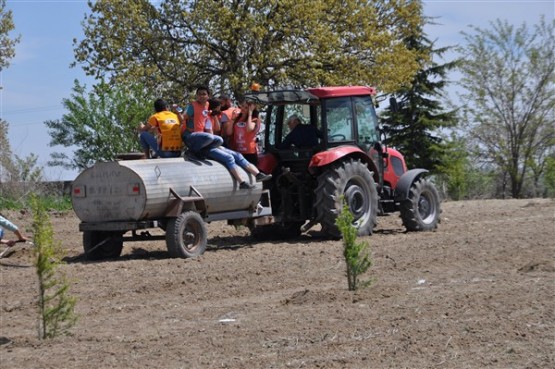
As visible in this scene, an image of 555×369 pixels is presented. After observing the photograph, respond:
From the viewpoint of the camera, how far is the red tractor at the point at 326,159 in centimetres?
1399

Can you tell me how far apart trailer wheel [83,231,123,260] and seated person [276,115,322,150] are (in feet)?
11.1

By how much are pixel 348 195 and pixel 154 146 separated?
3083 millimetres

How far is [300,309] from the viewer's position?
26.3ft

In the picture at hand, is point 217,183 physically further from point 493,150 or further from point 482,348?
point 493,150

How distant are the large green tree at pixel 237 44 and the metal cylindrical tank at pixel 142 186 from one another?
41.0 feet

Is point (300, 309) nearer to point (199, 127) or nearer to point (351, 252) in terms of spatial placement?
point (351, 252)

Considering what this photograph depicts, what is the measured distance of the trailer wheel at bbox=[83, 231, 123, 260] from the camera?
12.5 m

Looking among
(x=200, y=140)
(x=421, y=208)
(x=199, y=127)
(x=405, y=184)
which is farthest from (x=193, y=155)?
(x=421, y=208)

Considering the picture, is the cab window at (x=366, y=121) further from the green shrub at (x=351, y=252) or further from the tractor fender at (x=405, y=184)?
the green shrub at (x=351, y=252)

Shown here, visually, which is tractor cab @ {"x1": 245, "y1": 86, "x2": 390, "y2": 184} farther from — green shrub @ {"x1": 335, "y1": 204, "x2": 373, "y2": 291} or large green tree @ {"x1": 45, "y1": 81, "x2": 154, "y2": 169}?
large green tree @ {"x1": 45, "y1": 81, "x2": 154, "y2": 169}

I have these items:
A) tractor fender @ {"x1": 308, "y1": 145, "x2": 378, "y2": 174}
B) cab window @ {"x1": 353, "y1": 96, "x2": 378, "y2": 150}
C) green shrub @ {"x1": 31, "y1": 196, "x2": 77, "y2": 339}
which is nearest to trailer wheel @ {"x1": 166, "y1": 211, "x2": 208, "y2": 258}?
tractor fender @ {"x1": 308, "y1": 145, "x2": 378, "y2": 174}

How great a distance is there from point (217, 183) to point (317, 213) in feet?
6.65

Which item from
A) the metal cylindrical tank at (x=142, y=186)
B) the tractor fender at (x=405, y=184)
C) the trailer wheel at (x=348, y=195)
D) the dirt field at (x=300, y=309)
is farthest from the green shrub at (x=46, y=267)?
the tractor fender at (x=405, y=184)

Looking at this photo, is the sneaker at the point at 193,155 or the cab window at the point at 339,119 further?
the cab window at the point at 339,119
